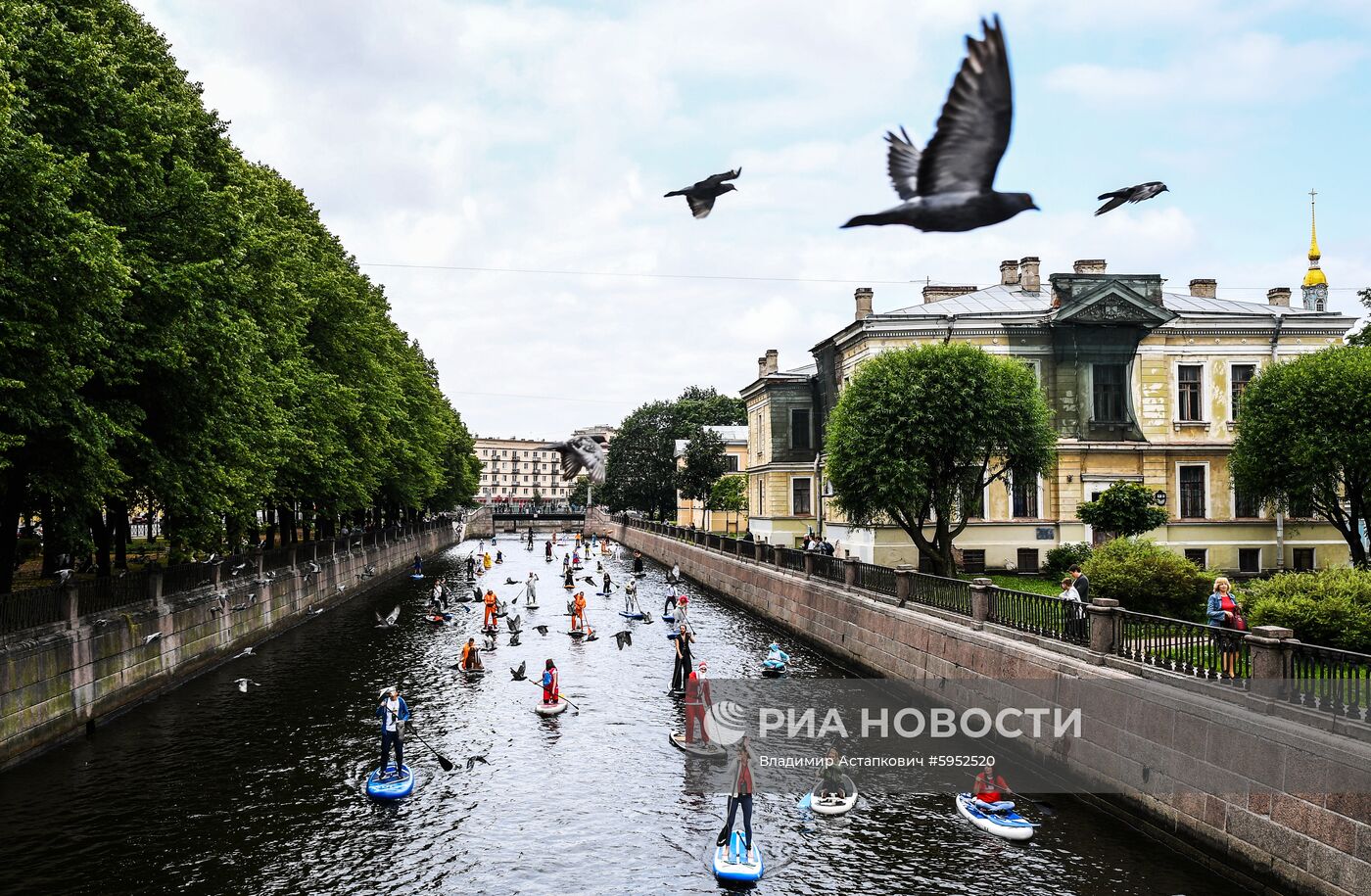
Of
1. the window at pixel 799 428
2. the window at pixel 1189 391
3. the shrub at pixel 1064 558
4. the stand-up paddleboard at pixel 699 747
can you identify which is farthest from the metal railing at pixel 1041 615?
the window at pixel 799 428

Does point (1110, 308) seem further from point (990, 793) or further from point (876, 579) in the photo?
point (990, 793)

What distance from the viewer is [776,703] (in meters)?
28.1

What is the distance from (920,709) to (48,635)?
823 inches

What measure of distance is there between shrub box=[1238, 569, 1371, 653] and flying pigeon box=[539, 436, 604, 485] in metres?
13.7

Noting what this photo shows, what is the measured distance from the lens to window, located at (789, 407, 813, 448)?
66.4 m

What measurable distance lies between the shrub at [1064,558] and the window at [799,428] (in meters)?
25.4

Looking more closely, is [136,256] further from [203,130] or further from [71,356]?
[203,130]

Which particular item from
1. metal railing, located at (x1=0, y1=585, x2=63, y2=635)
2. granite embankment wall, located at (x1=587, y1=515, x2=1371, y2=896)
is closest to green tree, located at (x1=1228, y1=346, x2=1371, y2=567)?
granite embankment wall, located at (x1=587, y1=515, x2=1371, y2=896)

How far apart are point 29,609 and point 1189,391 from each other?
47.8 meters

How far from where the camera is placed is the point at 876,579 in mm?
33250

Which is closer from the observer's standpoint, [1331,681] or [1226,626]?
[1331,681]

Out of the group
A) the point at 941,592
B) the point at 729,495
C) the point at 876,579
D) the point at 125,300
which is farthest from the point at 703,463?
the point at 125,300

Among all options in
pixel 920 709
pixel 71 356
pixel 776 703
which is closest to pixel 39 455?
pixel 71 356

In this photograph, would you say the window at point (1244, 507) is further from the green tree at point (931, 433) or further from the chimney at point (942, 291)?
the chimney at point (942, 291)
